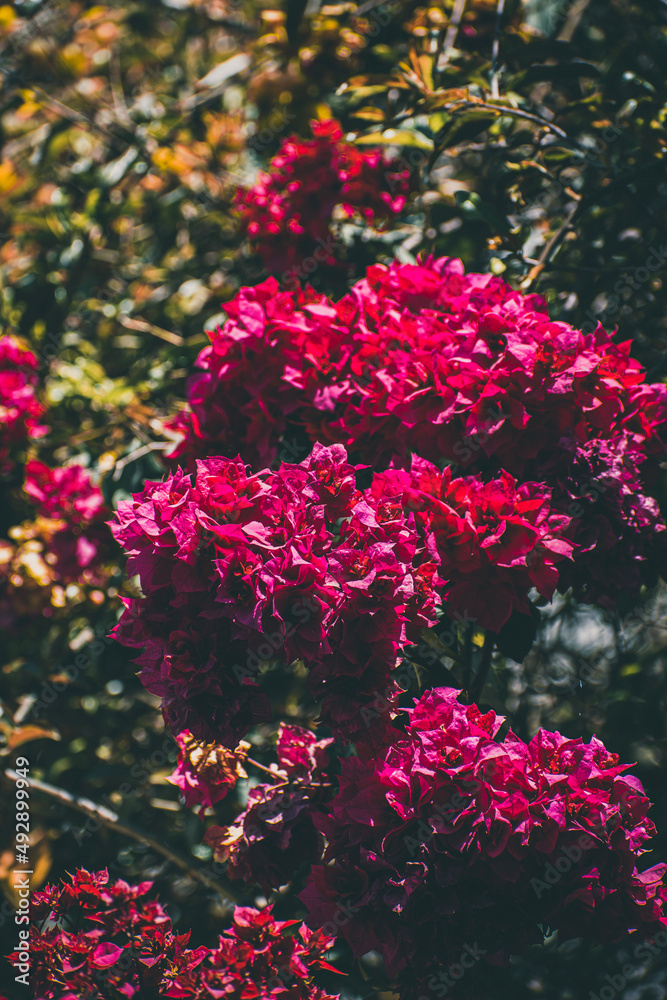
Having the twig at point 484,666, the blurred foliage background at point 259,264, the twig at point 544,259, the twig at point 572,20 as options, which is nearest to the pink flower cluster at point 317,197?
the blurred foliage background at point 259,264

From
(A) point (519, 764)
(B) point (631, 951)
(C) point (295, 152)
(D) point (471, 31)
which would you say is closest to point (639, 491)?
(A) point (519, 764)

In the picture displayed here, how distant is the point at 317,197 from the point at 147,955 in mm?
1618

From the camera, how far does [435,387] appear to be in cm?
112

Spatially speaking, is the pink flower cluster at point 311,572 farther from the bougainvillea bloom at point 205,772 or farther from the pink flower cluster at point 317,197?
the pink flower cluster at point 317,197

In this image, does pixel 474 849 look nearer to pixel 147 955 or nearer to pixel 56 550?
pixel 147 955

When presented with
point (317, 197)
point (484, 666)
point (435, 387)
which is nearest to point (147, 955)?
point (484, 666)

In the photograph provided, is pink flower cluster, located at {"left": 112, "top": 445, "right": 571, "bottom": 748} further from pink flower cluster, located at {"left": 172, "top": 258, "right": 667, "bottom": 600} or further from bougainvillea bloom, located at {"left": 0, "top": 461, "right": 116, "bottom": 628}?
bougainvillea bloom, located at {"left": 0, "top": 461, "right": 116, "bottom": 628}

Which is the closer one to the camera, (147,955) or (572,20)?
(147,955)

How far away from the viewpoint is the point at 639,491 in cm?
115

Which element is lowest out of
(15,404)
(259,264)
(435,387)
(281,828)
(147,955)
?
(147,955)

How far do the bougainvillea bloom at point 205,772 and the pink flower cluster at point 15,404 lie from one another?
1.23 meters

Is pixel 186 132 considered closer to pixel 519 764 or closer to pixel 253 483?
pixel 253 483

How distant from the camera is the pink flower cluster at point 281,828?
1127mm

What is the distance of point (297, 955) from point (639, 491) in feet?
3.02
